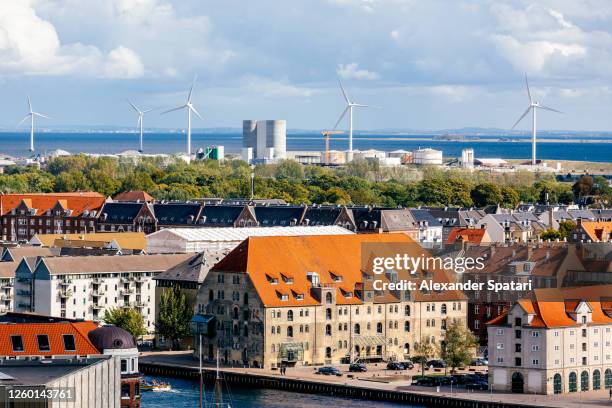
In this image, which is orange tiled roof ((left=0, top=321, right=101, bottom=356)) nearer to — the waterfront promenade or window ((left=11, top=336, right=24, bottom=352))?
window ((left=11, top=336, right=24, bottom=352))

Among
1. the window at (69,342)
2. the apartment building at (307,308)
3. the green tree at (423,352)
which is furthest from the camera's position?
the apartment building at (307,308)

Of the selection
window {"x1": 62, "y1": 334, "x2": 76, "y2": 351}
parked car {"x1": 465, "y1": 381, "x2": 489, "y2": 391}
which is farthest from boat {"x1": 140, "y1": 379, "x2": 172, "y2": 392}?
window {"x1": 62, "y1": 334, "x2": 76, "y2": 351}

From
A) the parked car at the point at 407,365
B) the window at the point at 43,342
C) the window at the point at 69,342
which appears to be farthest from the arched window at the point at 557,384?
the window at the point at 43,342

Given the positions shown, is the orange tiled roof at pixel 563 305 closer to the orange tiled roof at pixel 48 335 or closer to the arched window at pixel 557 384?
the arched window at pixel 557 384

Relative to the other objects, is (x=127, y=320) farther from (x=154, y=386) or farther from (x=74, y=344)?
(x=74, y=344)

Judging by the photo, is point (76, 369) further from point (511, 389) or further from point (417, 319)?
point (417, 319)
